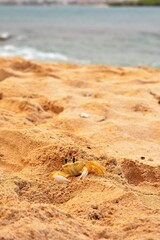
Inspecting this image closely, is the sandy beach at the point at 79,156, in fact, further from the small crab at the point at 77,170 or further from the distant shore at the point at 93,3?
the distant shore at the point at 93,3

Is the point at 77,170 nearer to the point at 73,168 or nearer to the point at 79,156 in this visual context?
the point at 73,168

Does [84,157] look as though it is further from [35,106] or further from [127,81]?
[127,81]

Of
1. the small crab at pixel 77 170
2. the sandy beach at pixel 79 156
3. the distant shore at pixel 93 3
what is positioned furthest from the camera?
the distant shore at pixel 93 3

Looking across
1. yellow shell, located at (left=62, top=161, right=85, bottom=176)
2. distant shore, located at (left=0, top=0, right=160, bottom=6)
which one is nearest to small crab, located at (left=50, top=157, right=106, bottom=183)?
yellow shell, located at (left=62, top=161, right=85, bottom=176)

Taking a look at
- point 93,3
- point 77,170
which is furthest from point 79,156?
point 93,3

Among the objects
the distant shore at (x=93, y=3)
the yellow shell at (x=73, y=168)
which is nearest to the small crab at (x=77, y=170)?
the yellow shell at (x=73, y=168)
